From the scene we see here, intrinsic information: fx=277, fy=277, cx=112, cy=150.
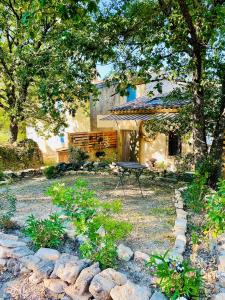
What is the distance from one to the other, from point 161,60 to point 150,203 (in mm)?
4020

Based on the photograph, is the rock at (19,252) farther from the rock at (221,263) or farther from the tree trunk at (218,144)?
the tree trunk at (218,144)

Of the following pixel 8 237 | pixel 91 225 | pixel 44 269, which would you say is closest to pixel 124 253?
pixel 91 225

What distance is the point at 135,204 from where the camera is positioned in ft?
23.7

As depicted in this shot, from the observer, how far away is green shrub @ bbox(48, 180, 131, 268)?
387 cm

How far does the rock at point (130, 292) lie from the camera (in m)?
3.18

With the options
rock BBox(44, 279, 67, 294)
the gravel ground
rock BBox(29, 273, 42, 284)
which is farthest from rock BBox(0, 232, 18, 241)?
rock BBox(44, 279, 67, 294)

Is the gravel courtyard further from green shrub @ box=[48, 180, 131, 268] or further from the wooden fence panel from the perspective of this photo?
the wooden fence panel

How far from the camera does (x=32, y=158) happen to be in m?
14.8

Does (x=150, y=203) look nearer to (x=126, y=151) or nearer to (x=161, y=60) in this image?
(x=161, y=60)

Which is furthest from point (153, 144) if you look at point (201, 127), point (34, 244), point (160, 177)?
point (34, 244)

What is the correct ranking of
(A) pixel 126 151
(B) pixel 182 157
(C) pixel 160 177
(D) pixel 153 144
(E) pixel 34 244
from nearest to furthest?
(E) pixel 34 244 < (C) pixel 160 177 < (B) pixel 182 157 < (D) pixel 153 144 < (A) pixel 126 151

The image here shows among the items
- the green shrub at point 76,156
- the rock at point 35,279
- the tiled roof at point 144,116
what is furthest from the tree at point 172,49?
the green shrub at point 76,156

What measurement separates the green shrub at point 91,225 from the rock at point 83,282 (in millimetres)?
189

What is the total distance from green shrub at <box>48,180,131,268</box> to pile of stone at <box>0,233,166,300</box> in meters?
0.19
